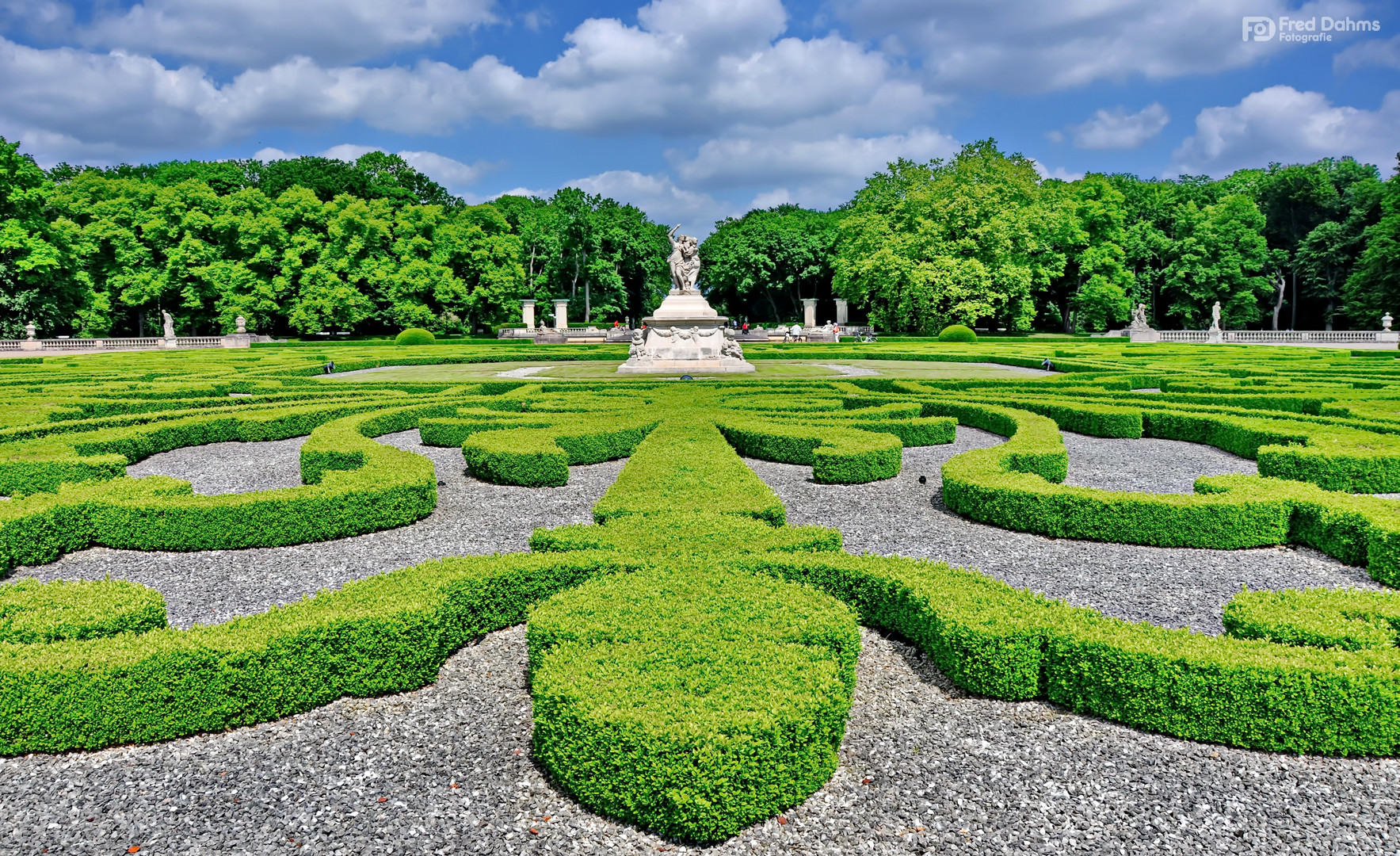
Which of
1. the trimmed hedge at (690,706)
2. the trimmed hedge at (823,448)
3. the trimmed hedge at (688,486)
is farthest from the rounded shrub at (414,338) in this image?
the trimmed hedge at (690,706)

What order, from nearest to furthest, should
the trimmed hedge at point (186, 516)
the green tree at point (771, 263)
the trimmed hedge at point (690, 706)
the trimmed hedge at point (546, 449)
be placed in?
1. the trimmed hedge at point (690, 706)
2. the trimmed hedge at point (186, 516)
3. the trimmed hedge at point (546, 449)
4. the green tree at point (771, 263)

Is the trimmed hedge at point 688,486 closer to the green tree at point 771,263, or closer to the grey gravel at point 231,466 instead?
the grey gravel at point 231,466

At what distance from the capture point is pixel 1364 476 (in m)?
8.75

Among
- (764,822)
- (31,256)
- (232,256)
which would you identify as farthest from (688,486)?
(232,256)

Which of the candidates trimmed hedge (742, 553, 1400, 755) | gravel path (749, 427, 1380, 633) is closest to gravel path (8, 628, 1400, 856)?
trimmed hedge (742, 553, 1400, 755)

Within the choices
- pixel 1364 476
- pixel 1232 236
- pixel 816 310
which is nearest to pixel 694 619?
pixel 1364 476

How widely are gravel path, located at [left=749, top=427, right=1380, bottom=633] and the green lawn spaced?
10.6m

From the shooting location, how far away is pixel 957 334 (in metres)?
42.8

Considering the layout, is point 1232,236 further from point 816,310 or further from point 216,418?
point 216,418

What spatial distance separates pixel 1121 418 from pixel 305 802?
40.9ft

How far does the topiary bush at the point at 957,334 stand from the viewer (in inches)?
1681

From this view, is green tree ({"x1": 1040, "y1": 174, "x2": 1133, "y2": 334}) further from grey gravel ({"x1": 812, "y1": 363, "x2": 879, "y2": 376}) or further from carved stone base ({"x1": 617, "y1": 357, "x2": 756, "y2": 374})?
carved stone base ({"x1": 617, "y1": 357, "x2": 756, "y2": 374})

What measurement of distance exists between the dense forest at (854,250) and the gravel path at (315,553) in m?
39.6

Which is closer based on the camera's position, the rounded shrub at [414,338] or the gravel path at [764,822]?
the gravel path at [764,822]
